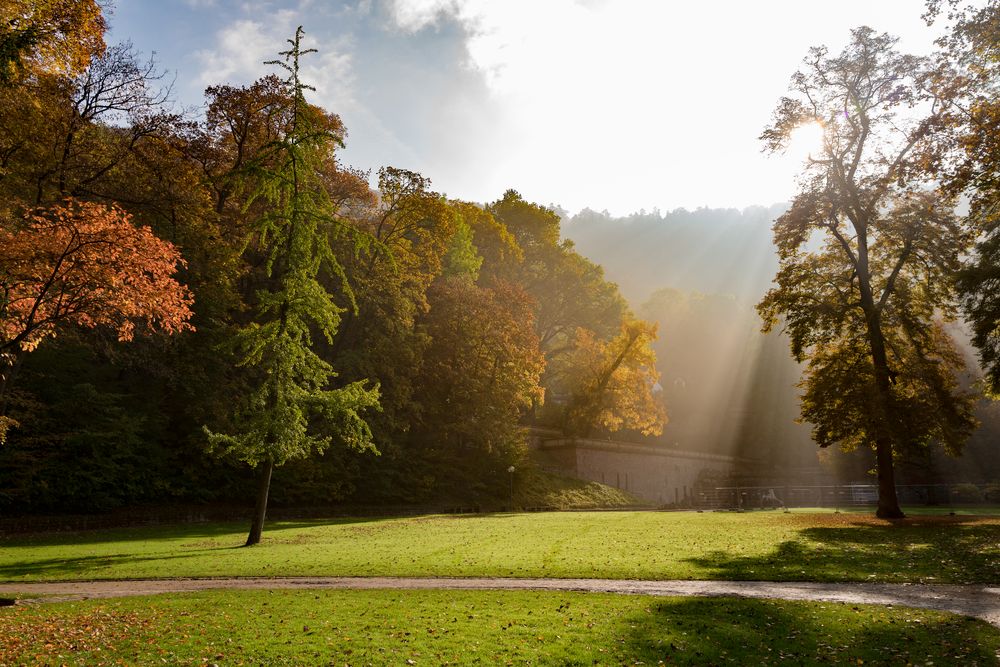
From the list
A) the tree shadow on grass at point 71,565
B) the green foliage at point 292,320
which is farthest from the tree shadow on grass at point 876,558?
the tree shadow on grass at point 71,565

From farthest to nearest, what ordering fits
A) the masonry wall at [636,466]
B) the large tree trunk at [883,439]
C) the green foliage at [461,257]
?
1. the masonry wall at [636,466]
2. the green foliage at [461,257]
3. the large tree trunk at [883,439]

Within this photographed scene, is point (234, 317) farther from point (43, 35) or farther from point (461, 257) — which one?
point (43, 35)

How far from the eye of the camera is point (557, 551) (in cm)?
1802

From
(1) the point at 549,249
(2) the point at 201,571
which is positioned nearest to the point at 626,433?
(1) the point at 549,249

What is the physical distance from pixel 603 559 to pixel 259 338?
12881 mm

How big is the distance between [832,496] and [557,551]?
1497 inches

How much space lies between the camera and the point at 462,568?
15.3 meters

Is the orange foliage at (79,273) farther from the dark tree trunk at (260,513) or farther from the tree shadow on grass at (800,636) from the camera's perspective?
the tree shadow on grass at (800,636)

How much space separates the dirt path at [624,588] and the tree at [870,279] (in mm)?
13772

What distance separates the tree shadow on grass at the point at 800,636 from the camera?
309 inches

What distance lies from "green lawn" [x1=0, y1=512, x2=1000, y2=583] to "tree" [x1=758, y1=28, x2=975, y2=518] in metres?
3.84

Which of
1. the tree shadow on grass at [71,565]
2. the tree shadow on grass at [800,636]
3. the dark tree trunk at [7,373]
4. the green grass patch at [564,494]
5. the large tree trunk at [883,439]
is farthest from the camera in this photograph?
the green grass patch at [564,494]

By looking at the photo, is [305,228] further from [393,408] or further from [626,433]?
[626,433]

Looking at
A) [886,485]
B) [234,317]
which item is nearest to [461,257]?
[234,317]
